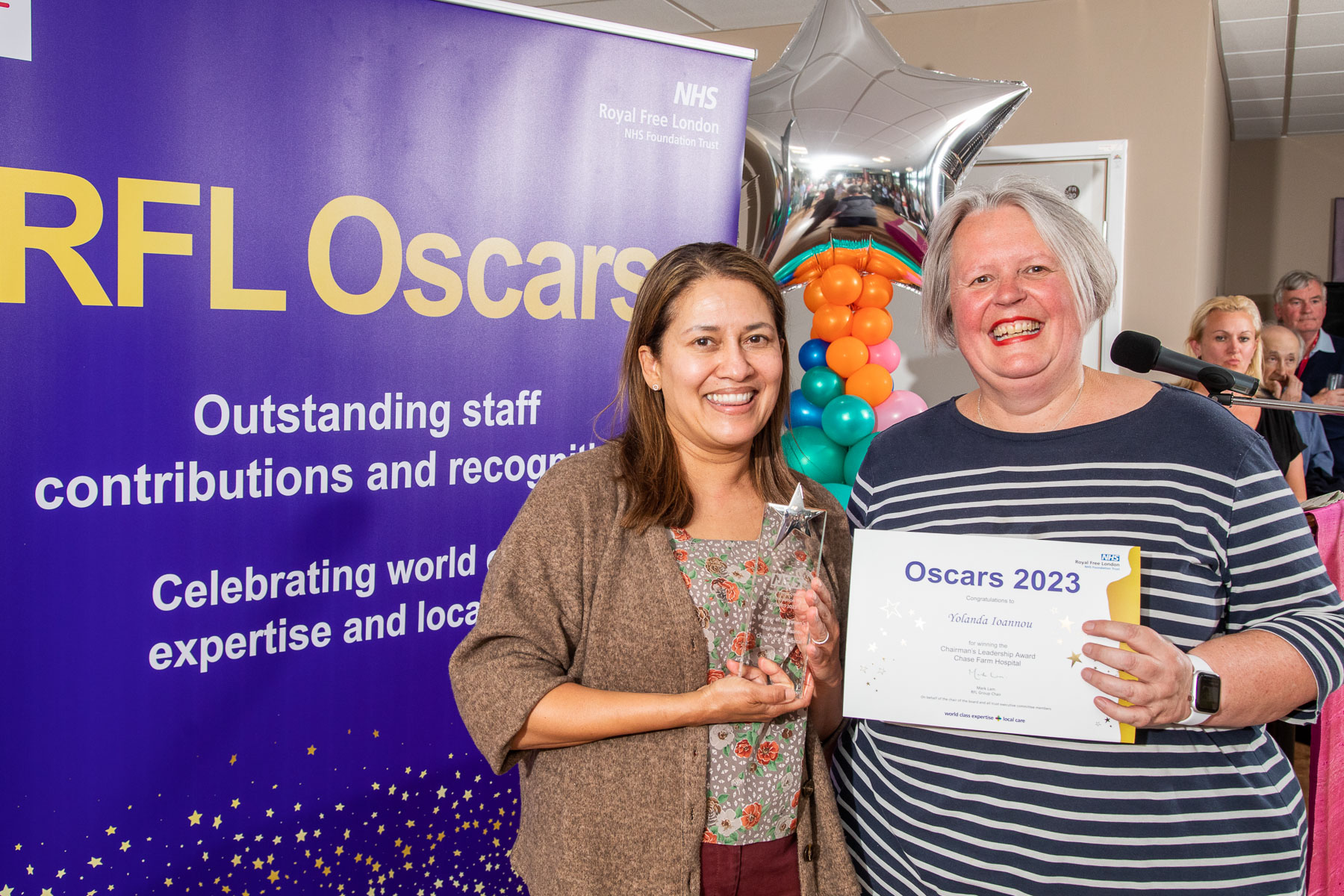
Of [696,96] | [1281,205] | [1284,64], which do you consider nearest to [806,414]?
[696,96]

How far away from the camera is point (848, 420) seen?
10.1ft

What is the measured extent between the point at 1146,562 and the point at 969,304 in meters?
0.43

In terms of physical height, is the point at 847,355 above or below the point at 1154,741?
above

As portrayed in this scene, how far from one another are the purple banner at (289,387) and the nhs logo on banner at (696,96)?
0.02 m

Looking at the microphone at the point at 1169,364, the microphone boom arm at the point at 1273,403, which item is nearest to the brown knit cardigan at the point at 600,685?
the microphone at the point at 1169,364

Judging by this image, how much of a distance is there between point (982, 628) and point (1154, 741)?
0.85 ft

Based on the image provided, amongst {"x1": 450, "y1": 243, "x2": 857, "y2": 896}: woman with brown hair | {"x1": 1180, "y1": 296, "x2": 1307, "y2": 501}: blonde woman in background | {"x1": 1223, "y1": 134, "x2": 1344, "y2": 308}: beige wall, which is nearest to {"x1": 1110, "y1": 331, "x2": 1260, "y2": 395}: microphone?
{"x1": 450, "y1": 243, "x2": 857, "y2": 896}: woman with brown hair

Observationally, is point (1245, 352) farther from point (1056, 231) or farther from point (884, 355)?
point (1056, 231)

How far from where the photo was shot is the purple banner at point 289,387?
1.73m

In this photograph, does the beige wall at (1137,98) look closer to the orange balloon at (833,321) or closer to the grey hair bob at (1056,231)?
the orange balloon at (833,321)

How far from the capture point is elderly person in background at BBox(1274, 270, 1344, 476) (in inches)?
205

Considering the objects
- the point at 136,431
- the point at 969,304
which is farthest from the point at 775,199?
the point at 136,431

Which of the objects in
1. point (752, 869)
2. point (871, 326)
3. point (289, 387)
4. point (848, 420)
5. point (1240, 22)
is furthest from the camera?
point (1240, 22)

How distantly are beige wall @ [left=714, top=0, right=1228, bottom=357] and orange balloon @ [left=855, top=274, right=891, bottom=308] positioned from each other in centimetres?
176
